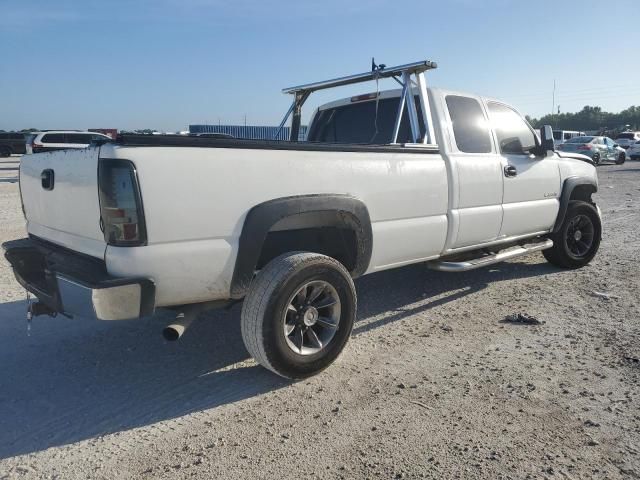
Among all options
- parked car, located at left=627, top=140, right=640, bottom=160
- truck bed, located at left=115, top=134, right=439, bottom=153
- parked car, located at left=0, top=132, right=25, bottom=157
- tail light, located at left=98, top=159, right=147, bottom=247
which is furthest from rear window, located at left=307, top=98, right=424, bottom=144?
parked car, located at left=0, top=132, right=25, bottom=157

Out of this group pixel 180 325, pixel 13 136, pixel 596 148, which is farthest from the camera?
pixel 13 136

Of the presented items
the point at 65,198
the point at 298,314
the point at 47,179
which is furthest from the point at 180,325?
the point at 47,179

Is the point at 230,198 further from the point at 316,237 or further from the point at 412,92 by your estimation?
the point at 412,92

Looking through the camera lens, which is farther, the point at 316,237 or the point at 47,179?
the point at 316,237

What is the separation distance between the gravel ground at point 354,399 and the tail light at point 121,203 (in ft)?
3.51

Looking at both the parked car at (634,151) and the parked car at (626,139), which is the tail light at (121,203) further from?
the parked car at (626,139)

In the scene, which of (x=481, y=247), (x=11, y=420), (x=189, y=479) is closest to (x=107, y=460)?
(x=189, y=479)

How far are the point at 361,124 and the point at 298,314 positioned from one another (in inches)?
107

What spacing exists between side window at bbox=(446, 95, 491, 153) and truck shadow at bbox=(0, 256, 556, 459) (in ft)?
5.00

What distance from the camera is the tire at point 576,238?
6.02 meters

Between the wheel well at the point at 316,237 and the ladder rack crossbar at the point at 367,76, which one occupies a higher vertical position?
the ladder rack crossbar at the point at 367,76

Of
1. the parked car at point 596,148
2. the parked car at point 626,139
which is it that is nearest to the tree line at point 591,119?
the parked car at point 626,139

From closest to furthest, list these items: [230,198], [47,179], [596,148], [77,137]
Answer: [230,198] < [47,179] < [77,137] < [596,148]

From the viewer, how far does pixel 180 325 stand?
3.10 m
